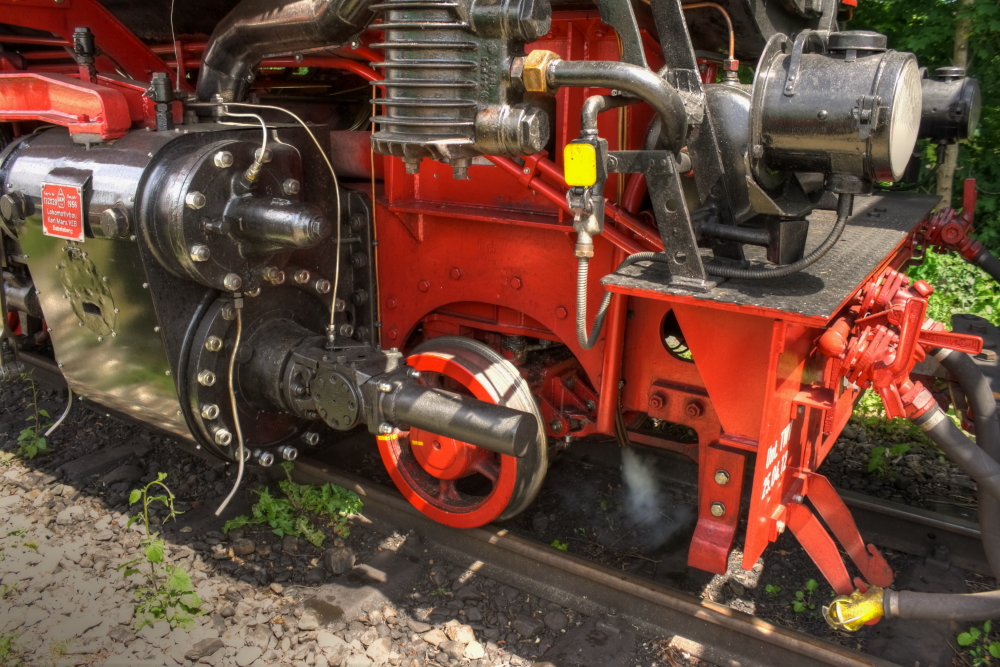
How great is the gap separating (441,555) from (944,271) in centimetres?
543

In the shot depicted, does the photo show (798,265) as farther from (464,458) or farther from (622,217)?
(464,458)

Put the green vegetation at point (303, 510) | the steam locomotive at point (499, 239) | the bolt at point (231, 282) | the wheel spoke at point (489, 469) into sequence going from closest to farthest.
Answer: the steam locomotive at point (499, 239) → the bolt at point (231, 282) → the wheel spoke at point (489, 469) → the green vegetation at point (303, 510)

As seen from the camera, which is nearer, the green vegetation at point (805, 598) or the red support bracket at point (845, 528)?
the red support bracket at point (845, 528)

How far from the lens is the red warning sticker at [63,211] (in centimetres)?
296

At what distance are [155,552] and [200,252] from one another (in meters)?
1.21

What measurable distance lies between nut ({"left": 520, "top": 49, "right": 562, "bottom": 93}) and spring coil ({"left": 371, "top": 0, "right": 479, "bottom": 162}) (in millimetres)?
149

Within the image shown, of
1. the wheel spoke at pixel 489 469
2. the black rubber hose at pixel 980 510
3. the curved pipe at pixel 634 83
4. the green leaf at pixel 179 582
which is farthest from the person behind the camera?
the wheel spoke at pixel 489 469

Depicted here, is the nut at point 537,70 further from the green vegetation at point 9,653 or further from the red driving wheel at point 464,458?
the green vegetation at point 9,653

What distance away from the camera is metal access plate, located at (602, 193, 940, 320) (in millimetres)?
2211

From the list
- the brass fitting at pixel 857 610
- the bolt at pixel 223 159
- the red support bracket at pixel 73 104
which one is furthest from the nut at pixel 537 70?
the brass fitting at pixel 857 610

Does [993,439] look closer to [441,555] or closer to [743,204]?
[743,204]

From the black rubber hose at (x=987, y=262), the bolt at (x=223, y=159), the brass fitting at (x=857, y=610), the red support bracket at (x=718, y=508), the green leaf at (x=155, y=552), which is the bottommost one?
the green leaf at (x=155, y=552)

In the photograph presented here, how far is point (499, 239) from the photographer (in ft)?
10.3

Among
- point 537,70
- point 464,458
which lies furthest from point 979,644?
point 537,70
